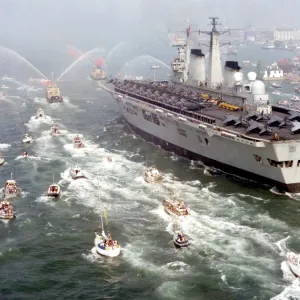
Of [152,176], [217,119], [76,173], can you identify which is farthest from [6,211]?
[217,119]

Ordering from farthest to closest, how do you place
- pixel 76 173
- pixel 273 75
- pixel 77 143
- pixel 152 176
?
pixel 273 75 → pixel 77 143 → pixel 76 173 → pixel 152 176

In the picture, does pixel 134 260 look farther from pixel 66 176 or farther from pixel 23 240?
pixel 66 176

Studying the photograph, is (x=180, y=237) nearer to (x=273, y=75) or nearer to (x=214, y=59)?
(x=214, y=59)

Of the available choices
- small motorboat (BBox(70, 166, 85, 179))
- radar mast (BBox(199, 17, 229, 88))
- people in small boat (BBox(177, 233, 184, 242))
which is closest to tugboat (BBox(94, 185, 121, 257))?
people in small boat (BBox(177, 233, 184, 242))

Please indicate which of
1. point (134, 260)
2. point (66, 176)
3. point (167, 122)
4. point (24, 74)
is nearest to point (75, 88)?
point (24, 74)

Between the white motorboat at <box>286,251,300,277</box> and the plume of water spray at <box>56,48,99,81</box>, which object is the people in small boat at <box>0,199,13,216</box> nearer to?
the white motorboat at <box>286,251,300,277</box>
